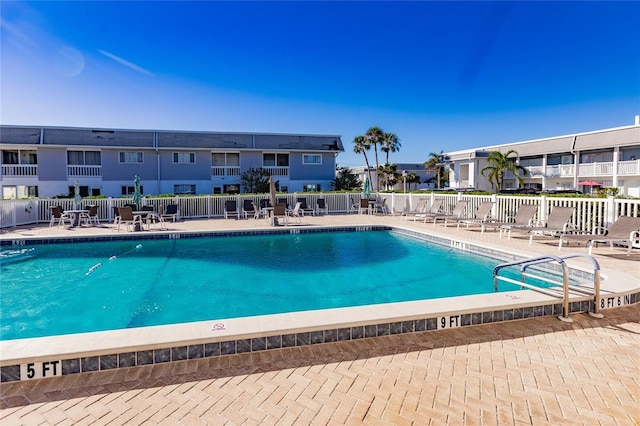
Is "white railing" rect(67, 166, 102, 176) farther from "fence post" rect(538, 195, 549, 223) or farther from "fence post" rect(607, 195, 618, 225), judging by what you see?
"fence post" rect(607, 195, 618, 225)

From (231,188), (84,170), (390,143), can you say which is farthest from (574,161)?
(84,170)

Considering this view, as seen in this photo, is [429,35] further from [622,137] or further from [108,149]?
[108,149]

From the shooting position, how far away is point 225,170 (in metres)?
26.1

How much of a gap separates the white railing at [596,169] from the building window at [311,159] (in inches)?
836

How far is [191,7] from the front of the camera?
1219 centimetres

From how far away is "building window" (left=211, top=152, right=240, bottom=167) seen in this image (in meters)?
26.3

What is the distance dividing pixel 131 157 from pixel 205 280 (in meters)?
20.7

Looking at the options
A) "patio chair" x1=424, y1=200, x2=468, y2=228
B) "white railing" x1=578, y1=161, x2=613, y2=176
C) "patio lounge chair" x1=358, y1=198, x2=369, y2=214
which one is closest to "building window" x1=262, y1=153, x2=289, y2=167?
"patio lounge chair" x1=358, y1=198, x2=369, y2=214

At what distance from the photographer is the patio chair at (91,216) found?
48.1 ft

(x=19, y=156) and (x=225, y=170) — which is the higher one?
(x=19, y=156)

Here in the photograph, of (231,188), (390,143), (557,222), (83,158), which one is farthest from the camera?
(390,143)

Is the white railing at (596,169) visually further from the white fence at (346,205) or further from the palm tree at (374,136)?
the white fence at (346,205)

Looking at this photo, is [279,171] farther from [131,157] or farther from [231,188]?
[131,157]

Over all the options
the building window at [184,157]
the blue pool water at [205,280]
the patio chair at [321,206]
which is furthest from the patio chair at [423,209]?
the building window at [184,157]
